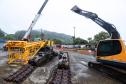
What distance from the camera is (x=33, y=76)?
55.1 ft

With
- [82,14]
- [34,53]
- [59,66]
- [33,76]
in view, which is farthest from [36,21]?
[33,76]

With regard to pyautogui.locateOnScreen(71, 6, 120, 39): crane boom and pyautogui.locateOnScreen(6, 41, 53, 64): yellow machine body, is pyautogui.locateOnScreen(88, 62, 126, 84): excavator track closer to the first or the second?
pyautogui.locateOnScreen(71, 6, 120, 39): crane boom

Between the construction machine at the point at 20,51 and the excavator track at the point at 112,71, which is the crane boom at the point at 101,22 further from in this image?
the construction machine at the point at 20,51

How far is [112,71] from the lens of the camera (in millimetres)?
17672

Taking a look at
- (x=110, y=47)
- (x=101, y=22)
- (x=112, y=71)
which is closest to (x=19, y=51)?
(x=101, y=22)

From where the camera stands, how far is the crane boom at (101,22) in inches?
762

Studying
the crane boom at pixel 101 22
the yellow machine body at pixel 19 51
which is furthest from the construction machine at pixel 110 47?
the yellow machine body at pixel 19 51

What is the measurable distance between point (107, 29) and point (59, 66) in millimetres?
4179

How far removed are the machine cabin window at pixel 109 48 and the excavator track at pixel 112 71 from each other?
852 millimetres

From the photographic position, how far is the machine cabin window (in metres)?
17.2

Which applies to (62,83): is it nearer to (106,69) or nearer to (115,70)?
(115,70)

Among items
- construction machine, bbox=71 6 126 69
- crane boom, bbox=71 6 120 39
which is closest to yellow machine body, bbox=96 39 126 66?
construction machine, bbox=71 6 126 69

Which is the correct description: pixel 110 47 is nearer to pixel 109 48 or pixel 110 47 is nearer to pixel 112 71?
pixel 109 48

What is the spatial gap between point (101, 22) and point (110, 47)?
2.93 meters
